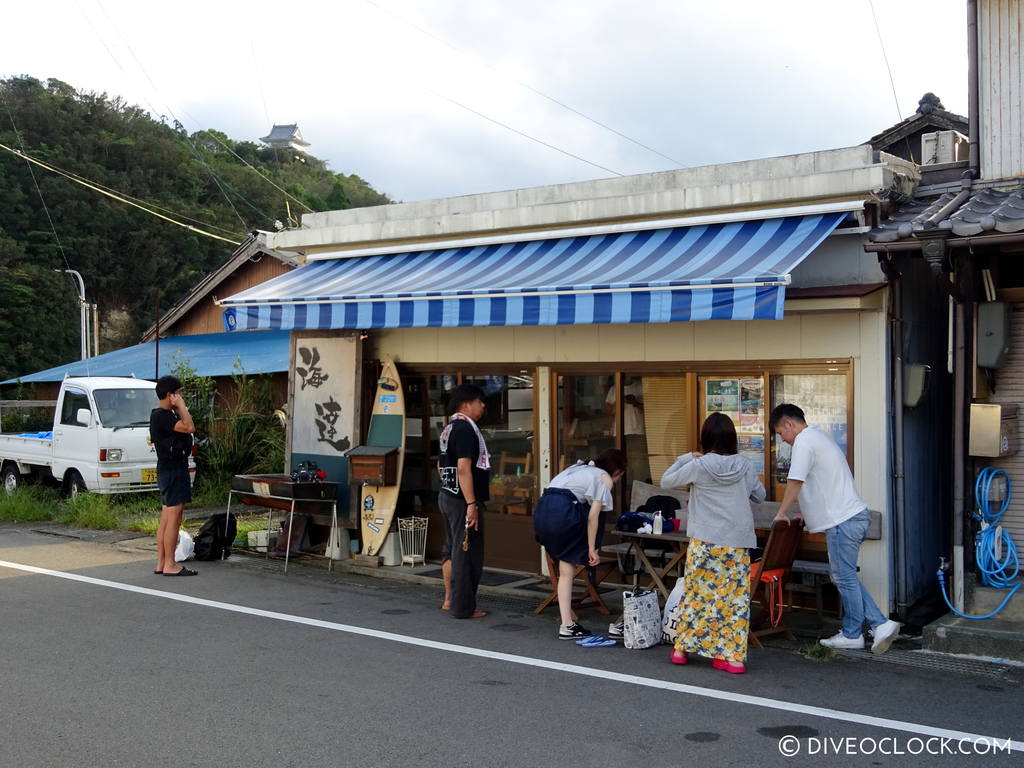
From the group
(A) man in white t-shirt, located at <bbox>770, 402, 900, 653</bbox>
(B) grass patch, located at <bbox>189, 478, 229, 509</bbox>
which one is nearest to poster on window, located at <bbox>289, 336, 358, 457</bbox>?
(B) grass patch, located at <bbox>189, 478, 229, 509</bbox>

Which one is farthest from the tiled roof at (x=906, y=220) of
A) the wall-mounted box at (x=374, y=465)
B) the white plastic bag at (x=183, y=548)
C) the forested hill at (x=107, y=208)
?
the forested hill at (x=107, y=208)

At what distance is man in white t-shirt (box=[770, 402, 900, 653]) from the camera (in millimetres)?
6887

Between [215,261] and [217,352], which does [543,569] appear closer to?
[217,352]

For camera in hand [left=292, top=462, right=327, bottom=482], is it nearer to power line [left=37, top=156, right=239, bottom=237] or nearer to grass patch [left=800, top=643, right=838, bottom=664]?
grass patch [left=800, top=643, right=838, bottom=664]

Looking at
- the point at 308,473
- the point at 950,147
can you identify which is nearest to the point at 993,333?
the point at 950,147

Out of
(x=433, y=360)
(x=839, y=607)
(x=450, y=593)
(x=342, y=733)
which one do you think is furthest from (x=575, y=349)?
(x=342, y=733)

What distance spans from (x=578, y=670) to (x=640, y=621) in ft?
2.44

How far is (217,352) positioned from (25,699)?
16.7 m

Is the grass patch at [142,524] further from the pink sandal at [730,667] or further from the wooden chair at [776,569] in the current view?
the pink sandal at [730,667]

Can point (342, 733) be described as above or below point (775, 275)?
below

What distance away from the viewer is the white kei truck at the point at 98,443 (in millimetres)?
14078

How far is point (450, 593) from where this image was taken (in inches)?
328

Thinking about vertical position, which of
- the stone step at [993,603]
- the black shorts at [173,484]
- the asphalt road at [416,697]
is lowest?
the asphalt road at [416,697]

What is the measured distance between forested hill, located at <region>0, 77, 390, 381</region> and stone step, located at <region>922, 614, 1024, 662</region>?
34477mm
